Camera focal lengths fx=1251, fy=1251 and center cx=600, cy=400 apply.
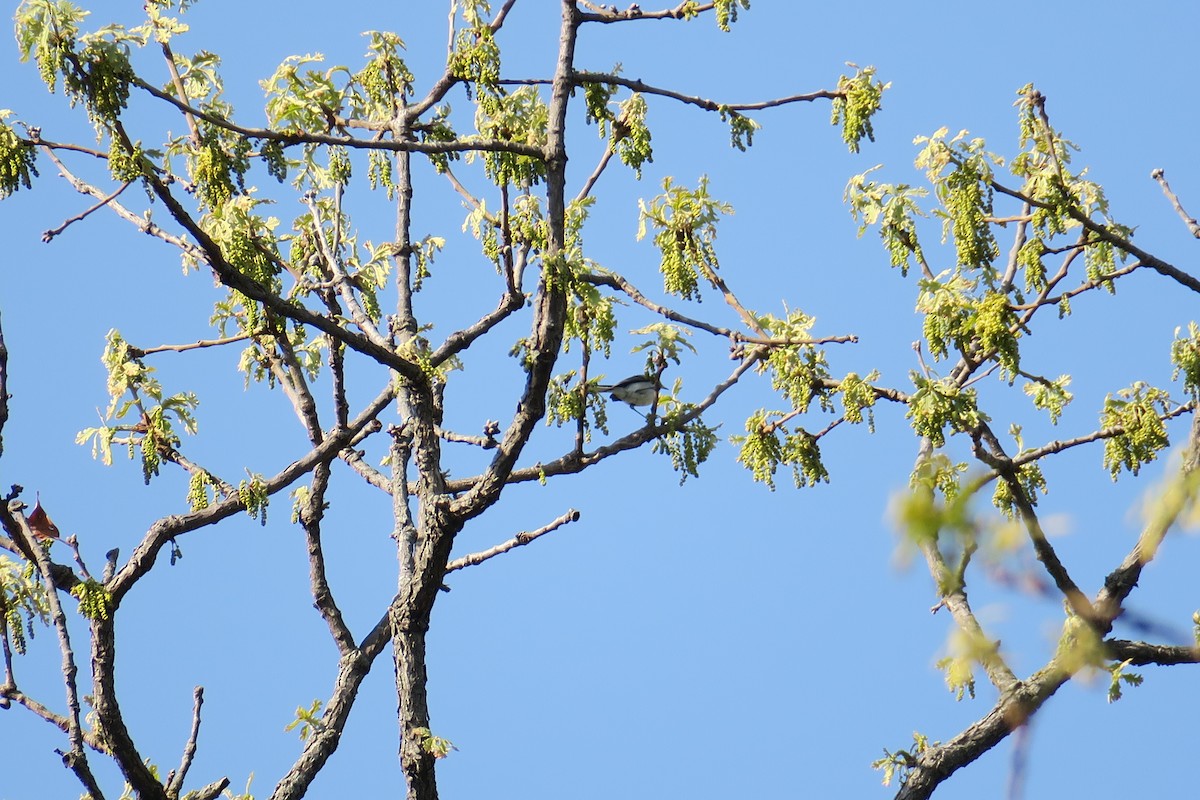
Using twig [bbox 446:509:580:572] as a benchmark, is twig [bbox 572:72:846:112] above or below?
above

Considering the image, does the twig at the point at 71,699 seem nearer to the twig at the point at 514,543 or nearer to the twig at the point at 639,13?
the twig at the point at 514,543

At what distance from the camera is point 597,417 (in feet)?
26.6

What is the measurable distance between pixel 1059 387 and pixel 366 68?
17.8 feet

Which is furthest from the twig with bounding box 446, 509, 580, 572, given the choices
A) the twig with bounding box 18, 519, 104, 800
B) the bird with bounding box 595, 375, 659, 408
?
the twig with bounding box 18, 519, 104, 800

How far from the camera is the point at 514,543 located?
312 inches

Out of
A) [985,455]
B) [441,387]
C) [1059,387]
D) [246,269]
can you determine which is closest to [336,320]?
[246,269]

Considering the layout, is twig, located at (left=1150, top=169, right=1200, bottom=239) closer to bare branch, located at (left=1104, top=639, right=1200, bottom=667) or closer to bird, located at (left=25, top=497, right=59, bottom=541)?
bare branch, located at (left=1104, top=639, right=1200, bottom=667)

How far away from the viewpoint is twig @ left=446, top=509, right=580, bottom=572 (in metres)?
7.59

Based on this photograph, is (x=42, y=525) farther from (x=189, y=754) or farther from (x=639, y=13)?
(x=639, y=13)

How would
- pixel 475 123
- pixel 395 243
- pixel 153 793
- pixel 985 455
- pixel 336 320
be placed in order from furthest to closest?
pixel 395 243, pixel 475 123, pixel 336 320, pixel 153 793, pixel 985 455

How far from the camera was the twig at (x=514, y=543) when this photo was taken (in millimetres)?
7586

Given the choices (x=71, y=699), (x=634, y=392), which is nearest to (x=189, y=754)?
(x=71, y=699)

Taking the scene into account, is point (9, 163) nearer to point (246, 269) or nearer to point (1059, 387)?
point (246, 269)

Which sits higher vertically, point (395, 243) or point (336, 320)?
point (395, 243)
